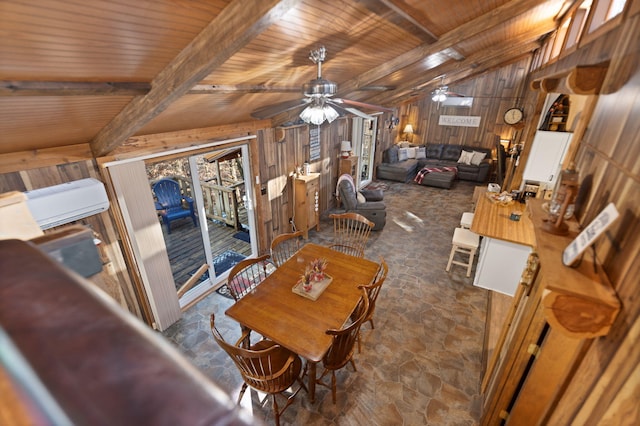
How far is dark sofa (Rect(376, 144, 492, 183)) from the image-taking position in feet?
27.6

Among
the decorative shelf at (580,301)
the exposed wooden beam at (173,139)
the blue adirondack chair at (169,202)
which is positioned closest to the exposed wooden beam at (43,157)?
the exposed wooden beam at (173,139)

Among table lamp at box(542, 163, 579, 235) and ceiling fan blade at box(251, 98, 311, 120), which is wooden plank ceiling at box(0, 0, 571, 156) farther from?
table lamp at box(542, 163, 579, 235)

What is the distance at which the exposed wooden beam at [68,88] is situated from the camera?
1.46 metres

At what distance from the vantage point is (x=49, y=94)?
5.24 feet

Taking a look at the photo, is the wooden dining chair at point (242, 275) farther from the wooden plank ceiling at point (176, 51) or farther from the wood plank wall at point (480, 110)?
the wood plank wall at point (480, 110)

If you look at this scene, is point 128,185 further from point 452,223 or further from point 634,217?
point 452,223

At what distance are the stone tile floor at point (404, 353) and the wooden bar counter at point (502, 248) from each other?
360 mm

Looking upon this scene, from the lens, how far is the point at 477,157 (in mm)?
8523

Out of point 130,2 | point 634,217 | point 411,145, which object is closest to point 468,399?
point 634,217

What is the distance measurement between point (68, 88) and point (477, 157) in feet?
30.4

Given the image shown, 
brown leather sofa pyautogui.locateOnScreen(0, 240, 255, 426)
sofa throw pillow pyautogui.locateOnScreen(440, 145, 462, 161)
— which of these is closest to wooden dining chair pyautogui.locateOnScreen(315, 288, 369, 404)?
brown leather sofa pyautogui.locateOnScreen(0, 240, 255, 426)

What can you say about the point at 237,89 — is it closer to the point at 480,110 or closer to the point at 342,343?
the point at 342,343

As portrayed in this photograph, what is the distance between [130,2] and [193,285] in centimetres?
334

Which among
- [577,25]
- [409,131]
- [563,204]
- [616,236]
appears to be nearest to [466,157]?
[409,131]
